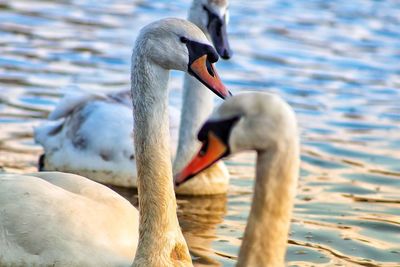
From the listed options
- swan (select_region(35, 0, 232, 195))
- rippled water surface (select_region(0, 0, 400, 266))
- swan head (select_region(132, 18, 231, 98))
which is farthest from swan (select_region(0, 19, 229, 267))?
swan (select_region(35, 0, 232, 195))

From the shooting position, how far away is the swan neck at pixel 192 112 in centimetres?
884

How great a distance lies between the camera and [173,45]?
235 inches

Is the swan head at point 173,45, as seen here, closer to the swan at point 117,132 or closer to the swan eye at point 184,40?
the swan eye at point 184,40

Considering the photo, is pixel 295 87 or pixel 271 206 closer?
pixel 271 206

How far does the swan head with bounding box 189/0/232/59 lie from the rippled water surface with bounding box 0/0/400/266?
1.18 metres

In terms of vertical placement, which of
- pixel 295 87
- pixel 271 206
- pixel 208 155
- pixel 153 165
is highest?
pixel 208 155

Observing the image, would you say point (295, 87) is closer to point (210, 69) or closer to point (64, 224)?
point (210, 69)

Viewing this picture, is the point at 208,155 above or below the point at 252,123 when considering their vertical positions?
below

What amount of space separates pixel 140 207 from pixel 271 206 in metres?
1.62

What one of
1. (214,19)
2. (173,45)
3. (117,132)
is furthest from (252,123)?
(117,132)

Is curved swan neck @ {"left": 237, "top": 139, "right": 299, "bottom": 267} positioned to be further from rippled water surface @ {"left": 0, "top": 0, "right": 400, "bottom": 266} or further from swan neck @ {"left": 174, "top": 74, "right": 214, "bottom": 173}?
swan neck @ {"left": 174, "top": 74, "right": 214, "bottom": 173}

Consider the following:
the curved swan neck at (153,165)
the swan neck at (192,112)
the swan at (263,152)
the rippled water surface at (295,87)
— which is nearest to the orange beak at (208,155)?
Result: the swan at (263,152)

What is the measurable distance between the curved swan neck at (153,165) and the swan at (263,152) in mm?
1358

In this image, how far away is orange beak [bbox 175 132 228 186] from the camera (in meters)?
4.55
